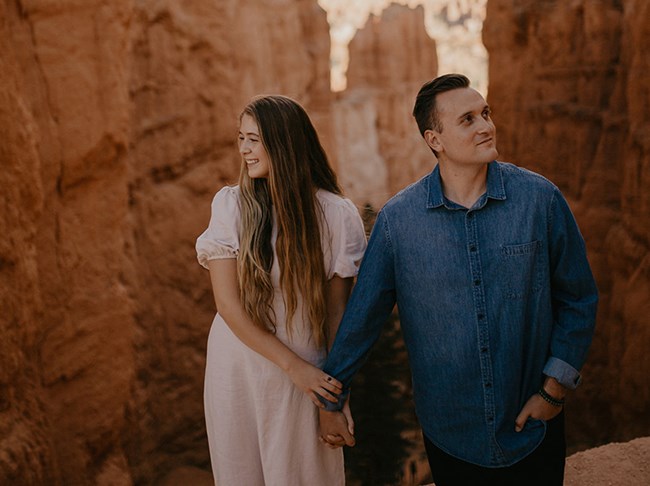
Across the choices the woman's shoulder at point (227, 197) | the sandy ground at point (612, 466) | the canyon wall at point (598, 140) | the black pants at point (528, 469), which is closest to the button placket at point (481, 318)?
the black pants at point (528, 469)

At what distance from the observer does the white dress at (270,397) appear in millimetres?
2508

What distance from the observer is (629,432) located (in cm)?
729

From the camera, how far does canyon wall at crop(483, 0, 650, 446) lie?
7.24 metres

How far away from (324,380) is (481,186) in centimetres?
87

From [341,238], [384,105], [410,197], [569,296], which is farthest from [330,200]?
[384,105]

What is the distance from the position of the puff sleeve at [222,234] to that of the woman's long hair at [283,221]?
29 mm

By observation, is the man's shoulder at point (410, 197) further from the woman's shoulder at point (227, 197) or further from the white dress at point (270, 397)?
the woman's shoulder at point (227, 197)

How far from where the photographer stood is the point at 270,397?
251 cm

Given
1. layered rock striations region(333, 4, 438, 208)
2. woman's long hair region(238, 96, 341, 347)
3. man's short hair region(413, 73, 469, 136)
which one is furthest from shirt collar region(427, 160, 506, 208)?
layered rock striations region(333, 4, 438, 208)

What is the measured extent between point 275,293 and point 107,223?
255 centimetres

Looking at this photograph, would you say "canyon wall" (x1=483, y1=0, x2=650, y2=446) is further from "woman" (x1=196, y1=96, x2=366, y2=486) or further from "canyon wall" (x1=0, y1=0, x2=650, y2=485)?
"woman" (x1=196, y1=96, x2=366, y2=486)

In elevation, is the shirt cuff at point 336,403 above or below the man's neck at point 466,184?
below

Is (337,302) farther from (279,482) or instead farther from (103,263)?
(103,263)

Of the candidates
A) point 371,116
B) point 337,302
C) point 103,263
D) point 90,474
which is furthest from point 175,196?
point 371,116
